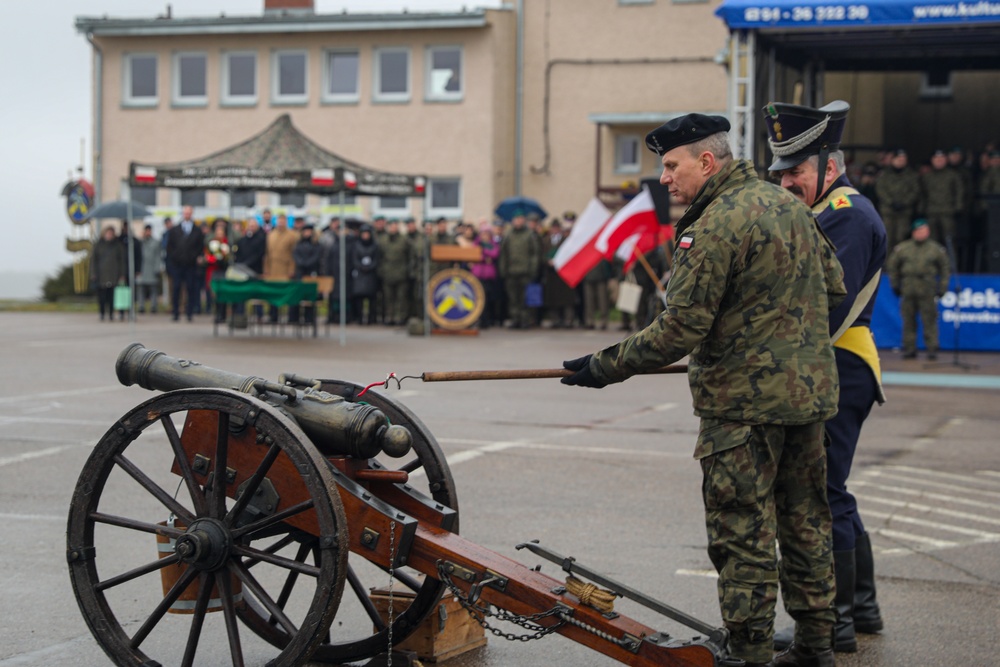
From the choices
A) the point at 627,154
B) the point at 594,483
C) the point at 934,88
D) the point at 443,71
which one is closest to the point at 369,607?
the point at 594,483

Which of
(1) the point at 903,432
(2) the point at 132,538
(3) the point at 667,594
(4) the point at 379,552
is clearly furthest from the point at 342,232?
(4) the point at 379,552

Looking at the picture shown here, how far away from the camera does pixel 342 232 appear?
20734 mm

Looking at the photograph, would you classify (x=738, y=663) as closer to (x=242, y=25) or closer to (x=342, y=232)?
(x=342, y=232)

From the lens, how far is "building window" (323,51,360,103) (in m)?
35.8

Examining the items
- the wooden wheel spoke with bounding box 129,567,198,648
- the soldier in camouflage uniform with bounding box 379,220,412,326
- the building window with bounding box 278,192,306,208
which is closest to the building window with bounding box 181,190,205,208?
the building window with bounding box 278,192,306,208

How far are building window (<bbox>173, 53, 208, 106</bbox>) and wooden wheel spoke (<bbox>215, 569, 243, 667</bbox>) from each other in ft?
112

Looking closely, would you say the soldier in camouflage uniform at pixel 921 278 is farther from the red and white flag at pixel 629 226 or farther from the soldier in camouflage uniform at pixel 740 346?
the soldier in camouflage uniform at pixel 740 346

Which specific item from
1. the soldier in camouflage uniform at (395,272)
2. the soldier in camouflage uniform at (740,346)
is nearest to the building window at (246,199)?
the soldier in camouflage uniform at (395,272)

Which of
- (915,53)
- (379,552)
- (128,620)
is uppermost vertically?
(915,53)

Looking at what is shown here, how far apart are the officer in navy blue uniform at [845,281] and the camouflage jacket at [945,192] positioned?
52.5ft

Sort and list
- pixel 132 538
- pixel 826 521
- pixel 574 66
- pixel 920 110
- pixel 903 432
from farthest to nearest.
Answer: pixel 574 66 < pixel 920 110 < pixel 903 432 < pixel 132 538 < pixel 826 521

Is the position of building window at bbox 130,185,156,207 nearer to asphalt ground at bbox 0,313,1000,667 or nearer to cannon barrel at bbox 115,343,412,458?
asphalt ground at bbox 0,313,1000,667

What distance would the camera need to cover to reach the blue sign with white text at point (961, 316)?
19109mm

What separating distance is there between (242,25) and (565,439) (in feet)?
90.9
